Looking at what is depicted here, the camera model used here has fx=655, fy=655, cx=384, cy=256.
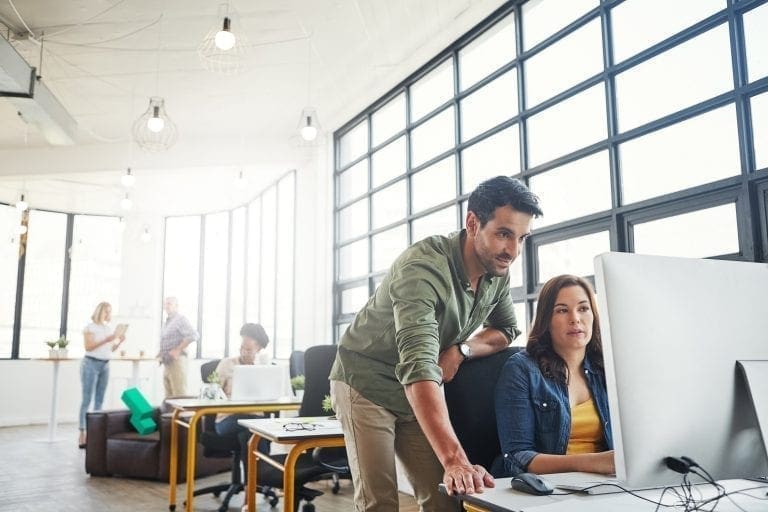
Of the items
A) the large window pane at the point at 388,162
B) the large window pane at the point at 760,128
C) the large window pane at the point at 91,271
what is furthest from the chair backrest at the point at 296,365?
the large window pane at the point at 91,271

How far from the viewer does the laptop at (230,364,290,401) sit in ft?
11.7

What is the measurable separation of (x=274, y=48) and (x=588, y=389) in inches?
167

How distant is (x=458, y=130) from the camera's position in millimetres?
4809

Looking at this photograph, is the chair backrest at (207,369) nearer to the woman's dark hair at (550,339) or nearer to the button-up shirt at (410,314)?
the button-up shirt at (410,314)

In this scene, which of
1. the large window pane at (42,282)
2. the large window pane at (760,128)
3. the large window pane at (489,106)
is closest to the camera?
the large window pane at (760,128)

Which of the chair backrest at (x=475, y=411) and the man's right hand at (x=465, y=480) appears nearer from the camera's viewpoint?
the man's right hand at (x=465, y=480)

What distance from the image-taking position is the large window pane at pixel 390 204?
18.2 ft

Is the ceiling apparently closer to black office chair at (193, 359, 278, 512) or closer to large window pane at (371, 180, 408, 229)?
large window pane at (371, 180, 408, 229)

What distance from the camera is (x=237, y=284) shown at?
9.31 m

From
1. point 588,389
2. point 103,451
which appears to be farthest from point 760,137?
Result: point 103,451

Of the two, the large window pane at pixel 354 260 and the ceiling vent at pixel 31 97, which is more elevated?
the ceiling vent at pixel 31 97

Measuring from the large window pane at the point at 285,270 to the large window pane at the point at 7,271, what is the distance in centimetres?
402

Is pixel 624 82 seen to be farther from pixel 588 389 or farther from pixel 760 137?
pixel 588 389

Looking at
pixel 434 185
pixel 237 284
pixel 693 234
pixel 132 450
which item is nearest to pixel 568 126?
pixel 693 234
